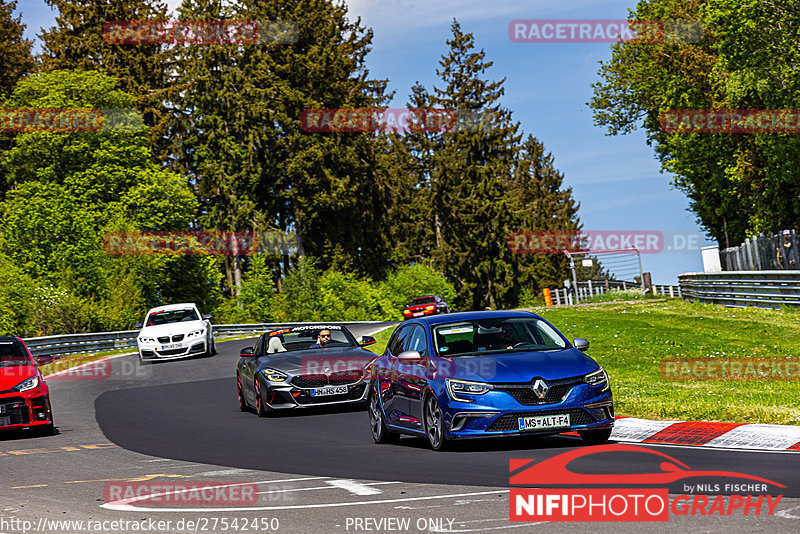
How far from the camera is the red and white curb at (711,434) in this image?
10.2 m

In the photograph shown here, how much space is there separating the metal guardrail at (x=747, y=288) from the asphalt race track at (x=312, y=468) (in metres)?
20.0

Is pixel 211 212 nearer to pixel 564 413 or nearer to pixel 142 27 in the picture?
pixel 142 27

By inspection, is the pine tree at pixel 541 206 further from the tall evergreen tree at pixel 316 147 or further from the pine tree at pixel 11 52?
the pine tree at pixel 11 52

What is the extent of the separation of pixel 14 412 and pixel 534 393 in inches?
361

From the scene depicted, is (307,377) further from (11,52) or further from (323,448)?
(11,52)

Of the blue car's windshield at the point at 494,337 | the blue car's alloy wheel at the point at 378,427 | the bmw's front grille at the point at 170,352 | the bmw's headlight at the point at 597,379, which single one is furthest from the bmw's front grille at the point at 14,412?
the bmw's front grille at the point at 170,352

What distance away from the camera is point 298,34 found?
73750 millimetres

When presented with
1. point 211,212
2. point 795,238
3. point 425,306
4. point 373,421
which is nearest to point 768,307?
point 795,238

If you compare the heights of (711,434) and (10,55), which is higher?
(10,55)

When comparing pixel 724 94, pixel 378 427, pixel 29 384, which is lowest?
pixel 378 427

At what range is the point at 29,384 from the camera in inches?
646

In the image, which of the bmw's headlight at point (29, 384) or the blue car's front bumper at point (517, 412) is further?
the bmw's headlight at point (29, 384)

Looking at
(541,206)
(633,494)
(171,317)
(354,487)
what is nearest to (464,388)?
(354,487)

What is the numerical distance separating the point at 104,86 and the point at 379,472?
5594 cm
